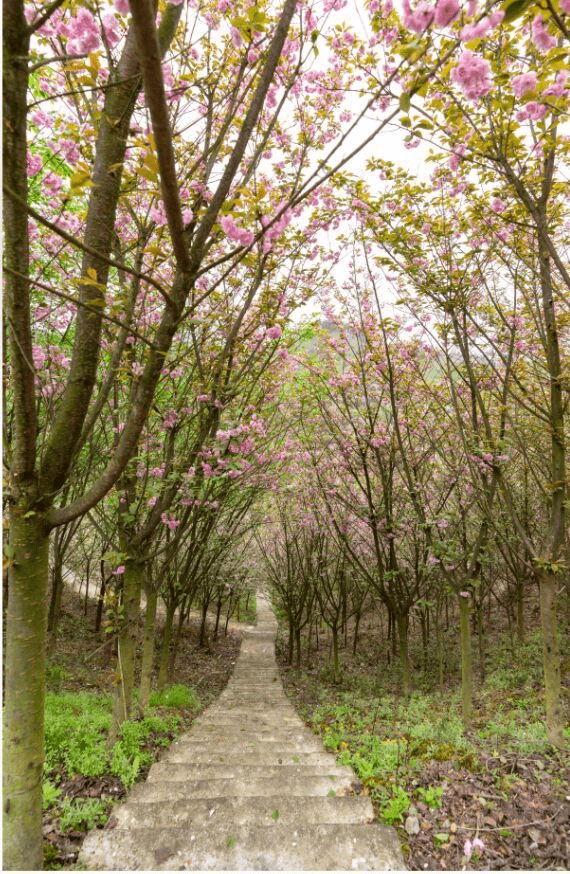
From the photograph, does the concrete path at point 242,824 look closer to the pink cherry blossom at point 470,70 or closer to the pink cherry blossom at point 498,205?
the pink cherry blossom at point 470,70

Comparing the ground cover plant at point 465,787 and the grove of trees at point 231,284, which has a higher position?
the grove of trees at point 231,284

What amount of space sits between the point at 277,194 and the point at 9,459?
11.4 ft

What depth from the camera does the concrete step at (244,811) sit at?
296 centimetres

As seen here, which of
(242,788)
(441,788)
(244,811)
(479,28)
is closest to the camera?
(479,28)

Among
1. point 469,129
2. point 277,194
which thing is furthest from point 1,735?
point 469,129

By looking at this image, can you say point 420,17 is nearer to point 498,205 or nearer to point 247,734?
point 498,205

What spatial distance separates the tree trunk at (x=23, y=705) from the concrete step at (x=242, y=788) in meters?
1.30

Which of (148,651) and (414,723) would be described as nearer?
(414,723)

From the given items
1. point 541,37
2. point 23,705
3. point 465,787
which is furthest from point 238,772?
point 541,37

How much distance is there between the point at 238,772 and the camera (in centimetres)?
424

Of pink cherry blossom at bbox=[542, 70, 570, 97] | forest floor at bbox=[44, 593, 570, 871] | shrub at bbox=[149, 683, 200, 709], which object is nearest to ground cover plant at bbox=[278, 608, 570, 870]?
forest floor at bbox=[44, 593, 570, 871]

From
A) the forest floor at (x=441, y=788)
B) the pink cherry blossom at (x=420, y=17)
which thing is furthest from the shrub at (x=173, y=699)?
the pink cherry blossom at (x=420, y=17)

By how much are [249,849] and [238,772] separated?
1666 millimetres

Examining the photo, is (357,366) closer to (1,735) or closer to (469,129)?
(469,129)
